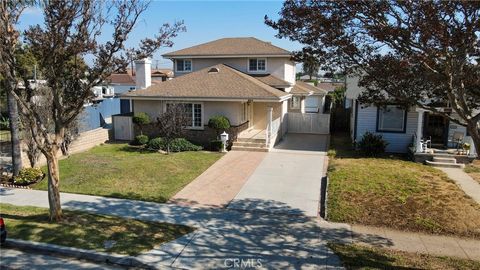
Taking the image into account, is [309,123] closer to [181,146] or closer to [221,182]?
[181,146]

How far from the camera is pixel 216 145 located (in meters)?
20.0

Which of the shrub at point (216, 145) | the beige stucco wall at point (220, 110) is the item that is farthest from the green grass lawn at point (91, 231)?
the beige stucco wall at point (220, 110)

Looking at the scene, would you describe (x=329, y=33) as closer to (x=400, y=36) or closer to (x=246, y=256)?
(x=400, y=36)

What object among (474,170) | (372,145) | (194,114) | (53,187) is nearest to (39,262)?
(53,187)

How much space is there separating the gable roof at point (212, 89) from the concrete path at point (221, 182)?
3.57 m

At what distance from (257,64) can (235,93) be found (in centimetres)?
757

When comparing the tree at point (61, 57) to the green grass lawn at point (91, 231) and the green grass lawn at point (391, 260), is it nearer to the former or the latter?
the green grass lawn at point (91, 231)

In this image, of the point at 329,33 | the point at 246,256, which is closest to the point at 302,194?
the point at 246,256

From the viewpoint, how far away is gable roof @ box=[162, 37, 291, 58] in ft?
88.4

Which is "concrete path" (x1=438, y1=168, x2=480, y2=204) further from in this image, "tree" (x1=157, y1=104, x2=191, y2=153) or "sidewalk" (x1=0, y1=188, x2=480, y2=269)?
"tree" (x1=157, y1=104, x2=191, y2=153)

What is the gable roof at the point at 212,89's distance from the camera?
2073 cm

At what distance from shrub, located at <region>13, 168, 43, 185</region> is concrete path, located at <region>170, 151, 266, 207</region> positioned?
5.36 meters

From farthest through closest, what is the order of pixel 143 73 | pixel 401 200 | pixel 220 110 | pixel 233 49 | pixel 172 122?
pixel 233 49 → pixel 143 73 → pixel 220 110 → pixel 172 122 → pixel 401 200

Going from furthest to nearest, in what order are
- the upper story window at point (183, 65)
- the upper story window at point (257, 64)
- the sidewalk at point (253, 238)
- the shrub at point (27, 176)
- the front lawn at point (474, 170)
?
1. the upper story window at point (183, 65)
2. the upper story window at point (257, 64)
3. the front lawn at point (474, 170)
4. the shrub at point (27, 176)
5. the sidewalk at point (253, 238)
